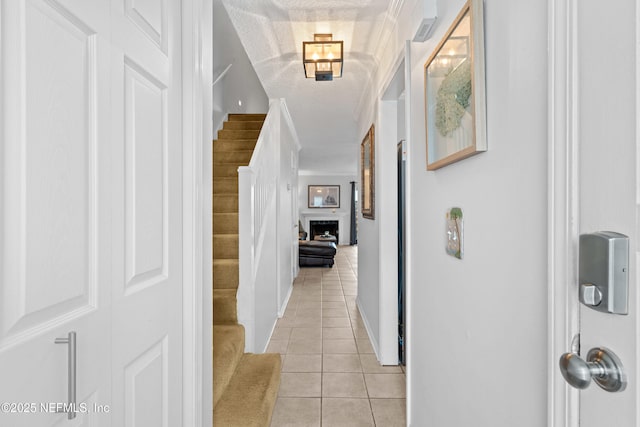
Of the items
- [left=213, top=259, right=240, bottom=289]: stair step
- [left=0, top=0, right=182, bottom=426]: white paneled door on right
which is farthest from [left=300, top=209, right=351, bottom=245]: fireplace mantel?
[left=0, top=0, right=182, bottom=426]: white paneled door on right

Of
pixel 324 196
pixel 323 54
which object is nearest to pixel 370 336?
pixel 323 54

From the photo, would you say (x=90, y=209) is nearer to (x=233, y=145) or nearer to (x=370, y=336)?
(x=370, y=336)

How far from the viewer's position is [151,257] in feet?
3.52

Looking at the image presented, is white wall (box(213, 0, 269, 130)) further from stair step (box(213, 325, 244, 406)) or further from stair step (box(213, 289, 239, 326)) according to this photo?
stair step (box(213, 325, 244, 406))

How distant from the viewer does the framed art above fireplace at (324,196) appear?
13242 millimetres

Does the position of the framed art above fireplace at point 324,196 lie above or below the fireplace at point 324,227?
above

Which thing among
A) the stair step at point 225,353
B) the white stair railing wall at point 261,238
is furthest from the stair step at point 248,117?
the stair step at point 225,353

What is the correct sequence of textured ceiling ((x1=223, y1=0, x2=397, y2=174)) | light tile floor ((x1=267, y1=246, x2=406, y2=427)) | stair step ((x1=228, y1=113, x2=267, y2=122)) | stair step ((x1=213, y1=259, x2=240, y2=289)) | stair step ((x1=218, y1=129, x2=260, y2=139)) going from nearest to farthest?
1. light tile floor ((x1=267, y1=246, x2=406, y2=427))
2. textured ceiling ((x1=223, y1=0, x2=397, y2=174))
3. stair step ((x1=213, y1=259, x2=240, y2=289))
4. stair step ((x1=218, y1=129, x2=260, y2=139))
5. stair step ((x1=228, y1=113, x2=267, y2=122))

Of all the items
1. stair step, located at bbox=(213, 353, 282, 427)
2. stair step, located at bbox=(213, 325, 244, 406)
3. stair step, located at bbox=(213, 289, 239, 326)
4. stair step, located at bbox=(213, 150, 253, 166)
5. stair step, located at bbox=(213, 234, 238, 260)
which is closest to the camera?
stair step, located at bbox=(213, 353, 282, 427)

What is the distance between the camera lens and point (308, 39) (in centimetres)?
272

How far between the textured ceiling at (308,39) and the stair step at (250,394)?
7.46ft

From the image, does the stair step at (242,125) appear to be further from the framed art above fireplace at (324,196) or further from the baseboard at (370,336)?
the framed art above fireplace at (324,196)

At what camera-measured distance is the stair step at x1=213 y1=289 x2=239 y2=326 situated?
8.25ft

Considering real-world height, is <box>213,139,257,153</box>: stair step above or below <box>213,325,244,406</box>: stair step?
above
